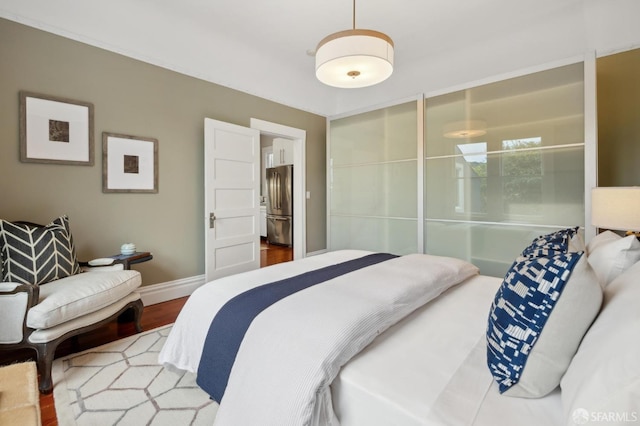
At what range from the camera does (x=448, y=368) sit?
96 centimetres

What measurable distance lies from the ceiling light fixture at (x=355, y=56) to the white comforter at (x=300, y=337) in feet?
4.43

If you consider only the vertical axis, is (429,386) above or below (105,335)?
above

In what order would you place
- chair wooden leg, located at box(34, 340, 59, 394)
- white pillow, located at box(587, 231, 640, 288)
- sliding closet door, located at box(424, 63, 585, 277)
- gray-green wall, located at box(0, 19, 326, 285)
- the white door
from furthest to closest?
the white door
sliding closet door, located at box(424, 63, 585, 277)
gray-green wall, located at box(0, 19, 326, 285)
chair wooden leg, located at box(34, 340, 59, 394)
white pillow, located at box(587, 231, 640, 288)

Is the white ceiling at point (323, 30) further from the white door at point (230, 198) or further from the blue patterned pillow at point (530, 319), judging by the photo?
the blue patterned pillow at point (530, 319)

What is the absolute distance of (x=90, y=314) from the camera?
196 cm

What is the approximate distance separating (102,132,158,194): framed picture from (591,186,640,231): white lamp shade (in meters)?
3.74

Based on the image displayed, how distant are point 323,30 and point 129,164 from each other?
2.53 meters

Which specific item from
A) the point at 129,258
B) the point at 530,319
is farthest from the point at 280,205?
the point at 530,319

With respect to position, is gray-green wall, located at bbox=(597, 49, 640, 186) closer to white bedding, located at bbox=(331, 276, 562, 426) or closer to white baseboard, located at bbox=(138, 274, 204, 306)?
white bedding, located at bbox=(331, 276, 562, 426)

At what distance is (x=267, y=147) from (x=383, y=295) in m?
6.79

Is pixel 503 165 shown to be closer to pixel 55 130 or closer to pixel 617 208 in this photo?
pixel 617 208

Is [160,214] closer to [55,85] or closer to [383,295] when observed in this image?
[55,85]

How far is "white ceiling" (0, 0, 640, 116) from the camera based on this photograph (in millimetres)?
2740

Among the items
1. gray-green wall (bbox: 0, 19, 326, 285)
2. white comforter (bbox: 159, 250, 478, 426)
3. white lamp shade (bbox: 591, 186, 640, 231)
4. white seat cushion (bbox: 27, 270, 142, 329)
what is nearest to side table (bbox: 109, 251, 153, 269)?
white seat cushion (bbox: 27, 270, 142, 329)
